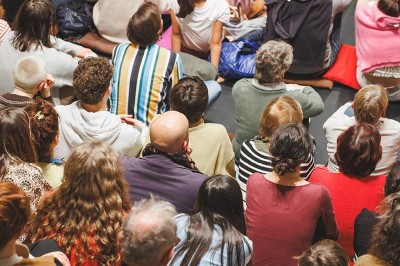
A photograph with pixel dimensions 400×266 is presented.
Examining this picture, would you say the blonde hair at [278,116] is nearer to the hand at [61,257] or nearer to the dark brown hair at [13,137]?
the dark brown hair at [13,137]

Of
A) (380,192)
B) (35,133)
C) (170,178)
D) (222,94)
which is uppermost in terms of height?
(35,133)

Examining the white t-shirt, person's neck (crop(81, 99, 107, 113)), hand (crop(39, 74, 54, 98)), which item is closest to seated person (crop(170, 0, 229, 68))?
the white t-shirt

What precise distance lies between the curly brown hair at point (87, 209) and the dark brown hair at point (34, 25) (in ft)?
5.05

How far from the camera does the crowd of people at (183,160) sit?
249 cm

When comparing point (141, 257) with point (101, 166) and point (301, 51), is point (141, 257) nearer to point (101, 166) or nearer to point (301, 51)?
point (101, 166)

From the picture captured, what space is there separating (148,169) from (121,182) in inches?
12.2

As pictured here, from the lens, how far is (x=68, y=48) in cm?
435

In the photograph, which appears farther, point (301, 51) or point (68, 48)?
point (301, 51)

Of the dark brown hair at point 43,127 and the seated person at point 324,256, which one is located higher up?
the dark brown hair at point 43,127

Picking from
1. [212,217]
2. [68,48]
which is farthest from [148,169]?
[68,48]

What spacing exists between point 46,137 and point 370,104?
1.68m

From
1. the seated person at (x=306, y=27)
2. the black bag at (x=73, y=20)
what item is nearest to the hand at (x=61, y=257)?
the seated person at (x=306, y=27)

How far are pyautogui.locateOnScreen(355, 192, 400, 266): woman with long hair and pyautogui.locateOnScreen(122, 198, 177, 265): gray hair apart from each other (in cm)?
76

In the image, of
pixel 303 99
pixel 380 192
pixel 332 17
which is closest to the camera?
pixel 380 192
